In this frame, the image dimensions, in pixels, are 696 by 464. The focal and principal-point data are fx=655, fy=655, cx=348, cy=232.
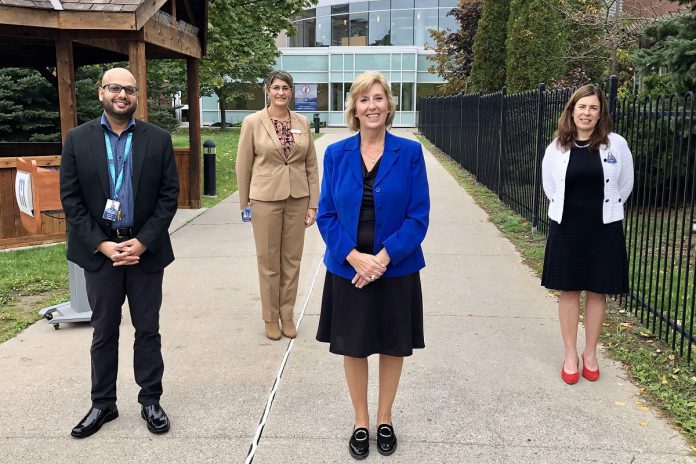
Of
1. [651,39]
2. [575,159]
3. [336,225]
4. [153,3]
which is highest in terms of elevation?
[153,3]

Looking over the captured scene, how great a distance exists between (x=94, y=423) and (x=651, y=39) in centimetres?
731

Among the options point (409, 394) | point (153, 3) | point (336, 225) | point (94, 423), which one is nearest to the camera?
point (336, 225)

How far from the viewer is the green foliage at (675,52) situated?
6.71 meters

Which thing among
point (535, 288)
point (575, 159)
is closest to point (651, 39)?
point (535, 288)

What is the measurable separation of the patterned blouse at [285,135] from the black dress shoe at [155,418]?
2.06 m

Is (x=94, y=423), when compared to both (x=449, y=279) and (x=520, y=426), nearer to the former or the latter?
(x=520, y=426)

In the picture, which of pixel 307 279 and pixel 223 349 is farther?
pixel 307 279

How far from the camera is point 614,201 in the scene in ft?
13.4

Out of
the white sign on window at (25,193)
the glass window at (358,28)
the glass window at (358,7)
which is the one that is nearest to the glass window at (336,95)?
the glass window at (358,28)

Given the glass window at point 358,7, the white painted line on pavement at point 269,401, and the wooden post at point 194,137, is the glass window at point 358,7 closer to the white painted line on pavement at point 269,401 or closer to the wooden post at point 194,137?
the wooden post at point 194,137

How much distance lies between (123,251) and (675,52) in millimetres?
5938

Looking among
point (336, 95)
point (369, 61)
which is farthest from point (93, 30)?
point (336, 95)

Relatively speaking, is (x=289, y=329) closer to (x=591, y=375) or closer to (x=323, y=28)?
(x=591, y=375)

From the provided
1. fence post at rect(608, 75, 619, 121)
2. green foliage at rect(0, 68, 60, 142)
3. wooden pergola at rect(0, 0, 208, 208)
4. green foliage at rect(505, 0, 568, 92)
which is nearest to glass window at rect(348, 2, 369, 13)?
green foliage at rect(0, 68, 60, 142)
